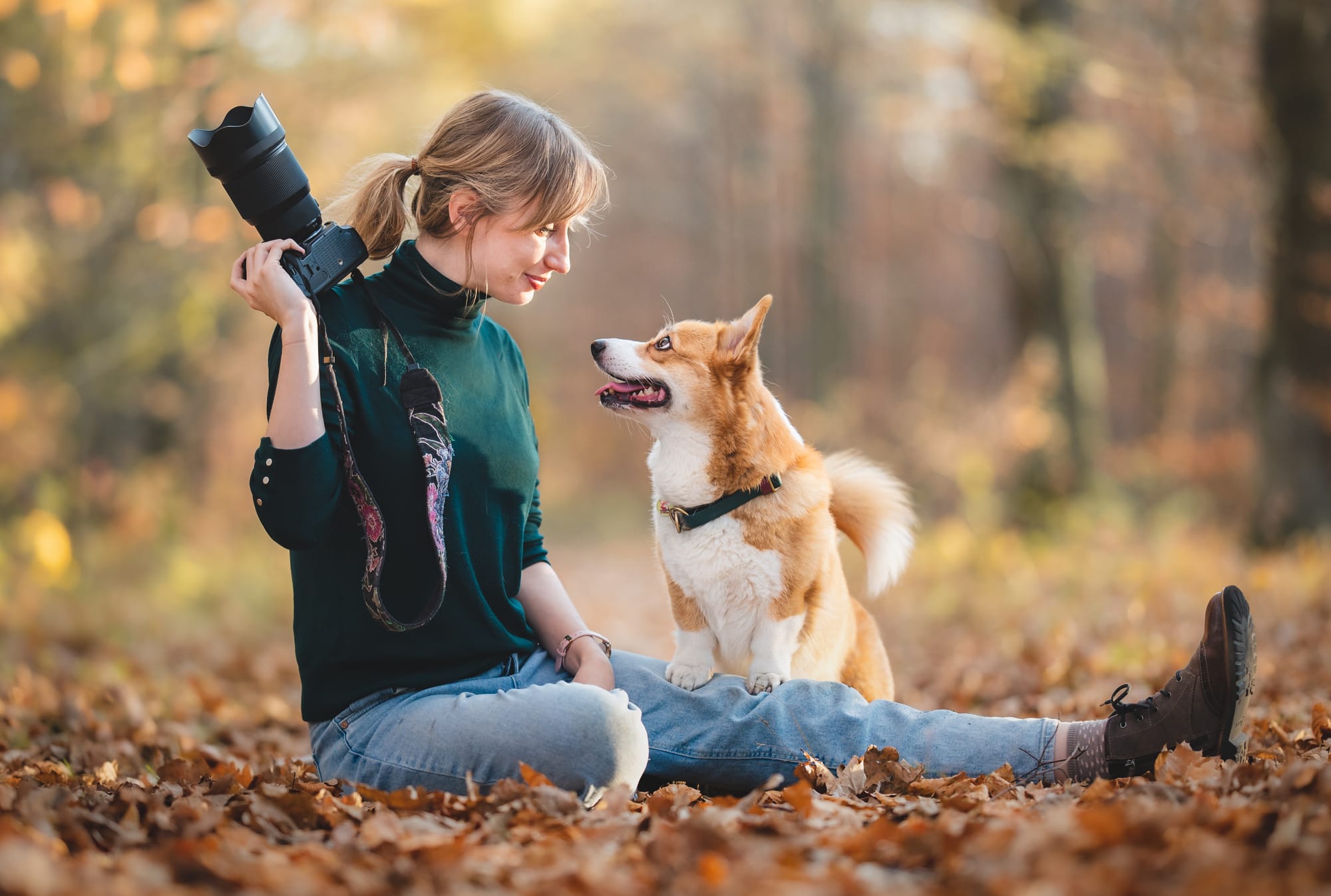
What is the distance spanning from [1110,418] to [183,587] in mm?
16087

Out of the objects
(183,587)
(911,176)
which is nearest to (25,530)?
(183,587)

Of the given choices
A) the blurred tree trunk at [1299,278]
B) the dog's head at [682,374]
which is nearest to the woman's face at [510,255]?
the dog's head at [682,374]

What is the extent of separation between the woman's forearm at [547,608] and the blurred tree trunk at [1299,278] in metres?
5.66

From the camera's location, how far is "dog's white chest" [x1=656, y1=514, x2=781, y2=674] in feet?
9.12

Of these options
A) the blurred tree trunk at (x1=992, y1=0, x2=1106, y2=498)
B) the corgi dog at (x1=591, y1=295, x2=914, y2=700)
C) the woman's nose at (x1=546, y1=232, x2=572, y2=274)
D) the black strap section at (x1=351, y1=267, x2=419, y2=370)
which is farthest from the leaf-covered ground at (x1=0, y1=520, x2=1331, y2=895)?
the blurred tree trunk at (x1=992, y1=0, x2=1106, y2=498)

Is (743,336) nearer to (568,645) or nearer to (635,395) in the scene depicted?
(635,395)

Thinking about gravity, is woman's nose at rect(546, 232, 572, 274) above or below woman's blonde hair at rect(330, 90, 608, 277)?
below

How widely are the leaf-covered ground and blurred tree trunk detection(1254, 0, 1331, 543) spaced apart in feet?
8.89

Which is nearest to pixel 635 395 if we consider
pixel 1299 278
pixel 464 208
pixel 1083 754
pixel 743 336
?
pixel 743 336

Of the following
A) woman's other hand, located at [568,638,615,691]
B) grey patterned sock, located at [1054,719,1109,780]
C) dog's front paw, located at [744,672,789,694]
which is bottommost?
grey patterned sock, located at [1054,719,1109,780]

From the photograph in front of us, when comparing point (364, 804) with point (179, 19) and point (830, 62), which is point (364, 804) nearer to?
point (179, 19)

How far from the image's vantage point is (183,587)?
253 inches

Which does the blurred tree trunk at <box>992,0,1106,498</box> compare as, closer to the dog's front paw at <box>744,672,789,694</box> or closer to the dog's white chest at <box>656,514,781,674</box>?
the dog's white chest at <box>656,514,781,674</box>

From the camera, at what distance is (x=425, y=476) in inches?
96.5
